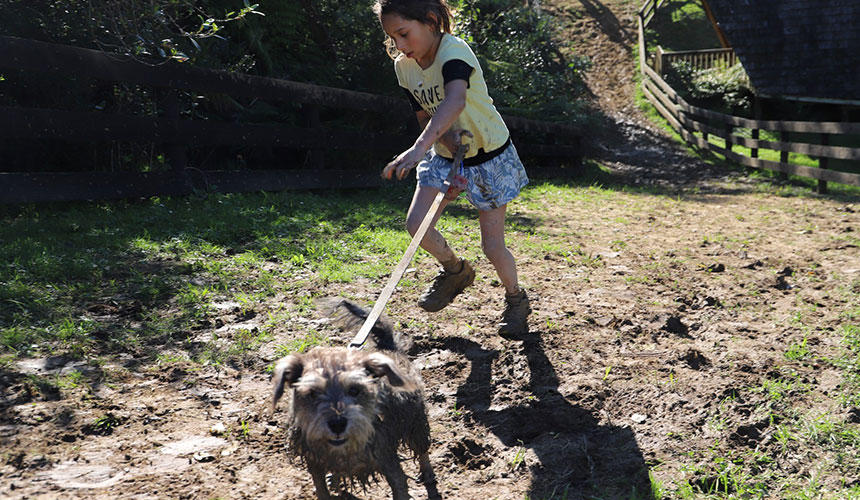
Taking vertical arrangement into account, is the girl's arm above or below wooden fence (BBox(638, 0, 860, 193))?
above

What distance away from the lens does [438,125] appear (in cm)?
387

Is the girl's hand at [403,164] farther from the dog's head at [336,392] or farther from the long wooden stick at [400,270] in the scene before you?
the dog's head at [336,392]

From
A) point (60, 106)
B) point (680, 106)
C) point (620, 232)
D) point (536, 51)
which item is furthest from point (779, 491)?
point (680, 106)

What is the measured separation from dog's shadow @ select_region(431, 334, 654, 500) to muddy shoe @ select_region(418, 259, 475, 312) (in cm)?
47

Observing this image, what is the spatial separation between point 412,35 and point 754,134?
13.7 metres

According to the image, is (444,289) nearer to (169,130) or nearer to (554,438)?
(554,438)

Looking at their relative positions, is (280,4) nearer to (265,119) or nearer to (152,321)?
(265,119)

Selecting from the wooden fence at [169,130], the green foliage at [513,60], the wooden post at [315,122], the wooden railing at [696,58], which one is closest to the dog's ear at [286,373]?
the wooden fence at [169,130]

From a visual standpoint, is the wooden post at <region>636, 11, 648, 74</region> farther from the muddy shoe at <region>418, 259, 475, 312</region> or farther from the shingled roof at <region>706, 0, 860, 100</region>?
the muddy shoe at <region>418, 259, 475, 312</region>

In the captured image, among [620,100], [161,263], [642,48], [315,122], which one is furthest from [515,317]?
[642,48]

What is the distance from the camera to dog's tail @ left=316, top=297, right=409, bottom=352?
3.40 meters

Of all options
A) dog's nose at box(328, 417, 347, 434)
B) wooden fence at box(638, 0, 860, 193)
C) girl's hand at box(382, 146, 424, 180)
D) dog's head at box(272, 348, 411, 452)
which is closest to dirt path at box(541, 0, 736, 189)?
wooden fence at box(638, 0, 860, 193)

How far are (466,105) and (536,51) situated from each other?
1636cm

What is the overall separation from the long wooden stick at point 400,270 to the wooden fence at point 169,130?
417cm
